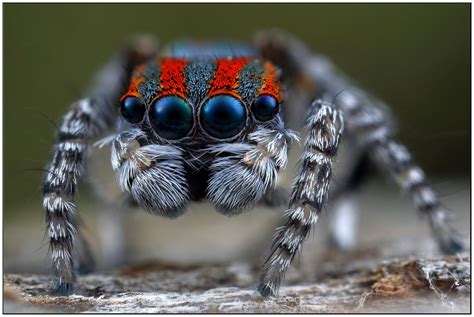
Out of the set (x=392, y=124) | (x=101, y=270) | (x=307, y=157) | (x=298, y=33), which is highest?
(x=298, y=33)

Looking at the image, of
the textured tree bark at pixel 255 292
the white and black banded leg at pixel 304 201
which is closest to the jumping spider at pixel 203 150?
the white and black banded leg at pixel 304 201

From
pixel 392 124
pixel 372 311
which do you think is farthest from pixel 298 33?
pixel 372 311

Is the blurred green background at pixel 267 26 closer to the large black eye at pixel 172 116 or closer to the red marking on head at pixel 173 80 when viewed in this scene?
the red marking on head at pixel 173 80

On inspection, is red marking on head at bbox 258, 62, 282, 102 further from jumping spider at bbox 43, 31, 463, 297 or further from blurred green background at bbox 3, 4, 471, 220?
blurred green background at bbox 3, 4, 471, 220

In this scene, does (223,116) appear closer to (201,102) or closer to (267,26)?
(201,102)

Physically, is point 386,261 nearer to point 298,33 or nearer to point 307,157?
point 307,157

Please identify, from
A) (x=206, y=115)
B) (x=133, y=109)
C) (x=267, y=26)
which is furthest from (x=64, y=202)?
(x=267, y=26)
